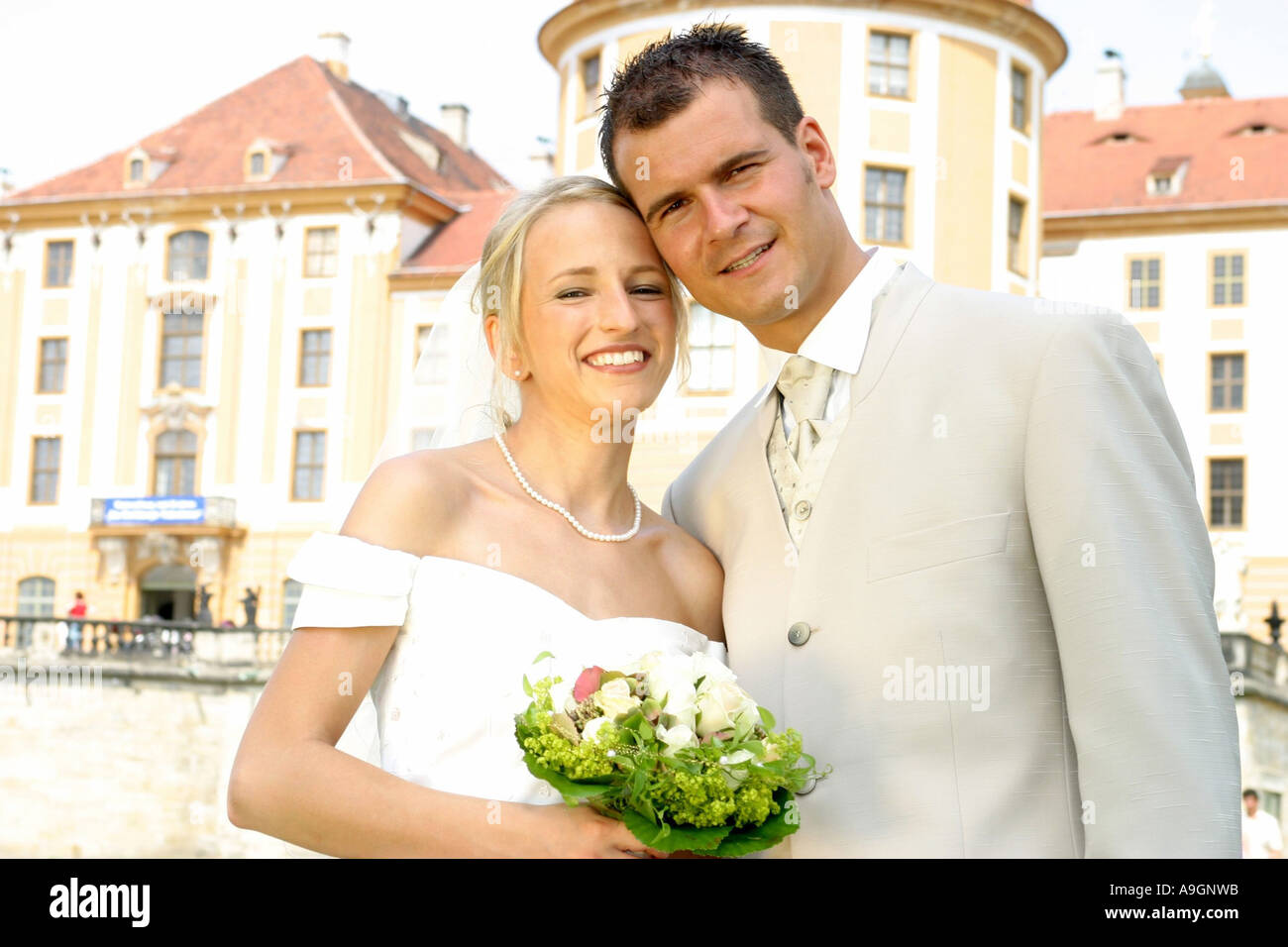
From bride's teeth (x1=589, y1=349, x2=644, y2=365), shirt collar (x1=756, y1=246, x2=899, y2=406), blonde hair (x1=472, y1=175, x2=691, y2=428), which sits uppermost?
blonde hair (x1=472, y1=175, x2=691, y2=428)

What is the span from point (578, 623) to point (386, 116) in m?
40.3

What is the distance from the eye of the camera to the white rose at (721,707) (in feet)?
8.29

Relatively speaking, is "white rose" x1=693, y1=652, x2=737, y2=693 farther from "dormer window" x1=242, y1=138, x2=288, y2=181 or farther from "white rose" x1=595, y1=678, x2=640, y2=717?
"dormer window" x1=242, y1=138, x2=288, y2=181

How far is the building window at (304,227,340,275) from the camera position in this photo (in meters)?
37.3

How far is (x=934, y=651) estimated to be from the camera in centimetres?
291

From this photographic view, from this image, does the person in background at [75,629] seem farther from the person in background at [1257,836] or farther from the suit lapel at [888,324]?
the suit lapel at [888,324]

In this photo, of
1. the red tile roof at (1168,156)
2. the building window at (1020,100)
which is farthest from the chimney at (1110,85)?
the building window at (1020,100)

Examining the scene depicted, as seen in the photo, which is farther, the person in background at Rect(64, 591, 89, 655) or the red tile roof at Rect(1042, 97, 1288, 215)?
the red tile roof at Rect(1042, 97, 1288, 215)

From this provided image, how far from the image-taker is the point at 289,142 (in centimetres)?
3869

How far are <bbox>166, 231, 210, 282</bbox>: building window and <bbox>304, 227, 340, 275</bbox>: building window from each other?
9.08 feet

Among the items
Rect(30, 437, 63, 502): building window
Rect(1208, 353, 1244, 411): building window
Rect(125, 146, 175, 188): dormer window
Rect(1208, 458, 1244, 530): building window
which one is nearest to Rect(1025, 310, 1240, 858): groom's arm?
Rect(1208, 458, 1244, 530): building window

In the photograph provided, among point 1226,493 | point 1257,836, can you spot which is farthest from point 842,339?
point 1226,493
